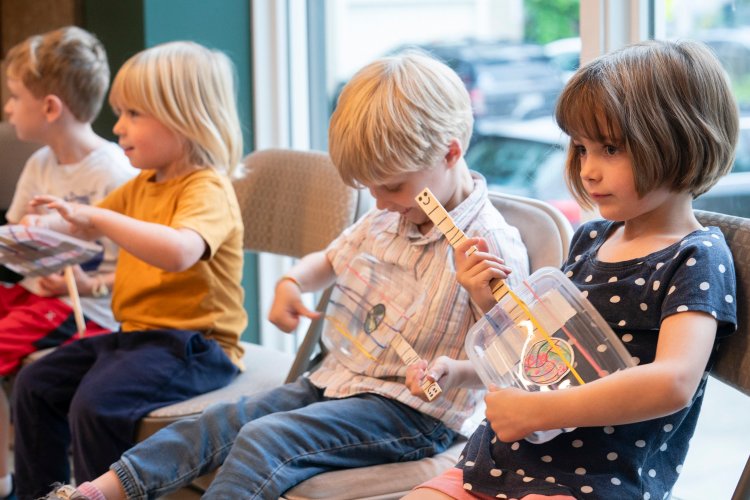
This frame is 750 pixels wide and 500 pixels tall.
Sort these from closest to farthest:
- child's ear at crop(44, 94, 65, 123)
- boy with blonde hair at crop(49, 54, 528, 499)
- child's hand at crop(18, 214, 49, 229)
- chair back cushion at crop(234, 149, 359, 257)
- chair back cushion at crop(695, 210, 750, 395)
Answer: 1. chair back cushion at crop(695, 210, 750, 395)
2. boy with blonde hair at crop(49, 54, 528, 499)
3. chair back cushion at crop(234, 149, 359, 257)
4. child's hand at crop(18, 214, 49, 229)
5. child's ear at crop(44, 94, 65, 123)

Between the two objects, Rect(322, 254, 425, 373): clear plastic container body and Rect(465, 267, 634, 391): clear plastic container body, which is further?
Rect(322, 254, 425, 373): clear plastic container body

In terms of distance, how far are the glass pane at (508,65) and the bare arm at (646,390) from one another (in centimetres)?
103

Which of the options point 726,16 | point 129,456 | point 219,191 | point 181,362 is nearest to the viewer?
point 129,456

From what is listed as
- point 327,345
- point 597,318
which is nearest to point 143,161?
point 327,345

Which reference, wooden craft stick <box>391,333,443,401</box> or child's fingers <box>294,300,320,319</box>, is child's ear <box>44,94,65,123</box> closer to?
child's fingers <box>294,300,320,319</box>

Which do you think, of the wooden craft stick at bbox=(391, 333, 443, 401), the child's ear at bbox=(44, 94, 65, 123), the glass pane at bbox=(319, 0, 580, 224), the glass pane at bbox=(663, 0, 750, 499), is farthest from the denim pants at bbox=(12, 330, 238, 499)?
the glass pane at bbox=(663, 0, 750, 499)

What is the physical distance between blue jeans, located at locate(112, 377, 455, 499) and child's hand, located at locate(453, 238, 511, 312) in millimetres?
293

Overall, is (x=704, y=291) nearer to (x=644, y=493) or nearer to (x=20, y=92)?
(x=644, y=493)

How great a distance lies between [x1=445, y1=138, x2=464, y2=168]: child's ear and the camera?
1.75 m

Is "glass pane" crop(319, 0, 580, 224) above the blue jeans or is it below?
above

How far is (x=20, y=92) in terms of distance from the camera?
9.11 ft

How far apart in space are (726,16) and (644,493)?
101 cm

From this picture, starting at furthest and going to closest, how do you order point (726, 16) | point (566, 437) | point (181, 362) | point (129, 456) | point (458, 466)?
point (181, 362), point (726, 16), point (129, 456), point (458, 466), point (566, 437)

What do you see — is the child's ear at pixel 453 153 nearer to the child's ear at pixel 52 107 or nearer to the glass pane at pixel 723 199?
the glass pane at pixel 723 199
